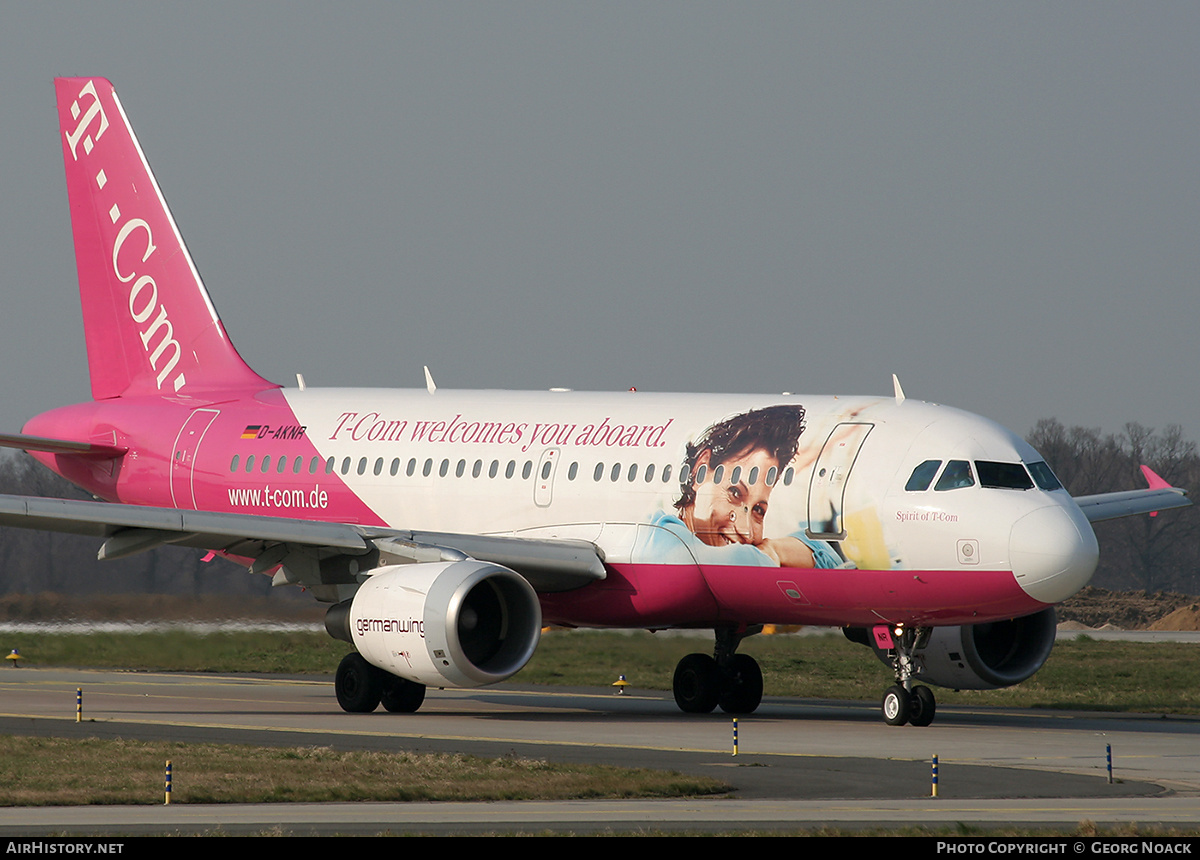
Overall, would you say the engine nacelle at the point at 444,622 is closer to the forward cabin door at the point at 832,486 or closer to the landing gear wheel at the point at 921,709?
the forward cabin door at the point at 832,486

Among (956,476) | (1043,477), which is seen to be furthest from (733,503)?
(1043,477)

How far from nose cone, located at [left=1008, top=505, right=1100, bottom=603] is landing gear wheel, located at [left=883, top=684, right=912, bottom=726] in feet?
8.57

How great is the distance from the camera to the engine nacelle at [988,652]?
27531 mm

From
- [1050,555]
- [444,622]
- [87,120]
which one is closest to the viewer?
[1050,555]

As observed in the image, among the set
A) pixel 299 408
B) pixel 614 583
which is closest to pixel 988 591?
pixel 614 583

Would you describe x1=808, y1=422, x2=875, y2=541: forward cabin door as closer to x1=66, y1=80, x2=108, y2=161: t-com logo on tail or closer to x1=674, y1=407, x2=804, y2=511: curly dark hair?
x1=674, y1=407, x2=804, y2=511: curly dark hair

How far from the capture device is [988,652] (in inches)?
1110

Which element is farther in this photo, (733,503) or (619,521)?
(619,521)

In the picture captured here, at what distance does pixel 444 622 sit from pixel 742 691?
6433 millimetres

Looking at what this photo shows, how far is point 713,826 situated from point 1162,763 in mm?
8383

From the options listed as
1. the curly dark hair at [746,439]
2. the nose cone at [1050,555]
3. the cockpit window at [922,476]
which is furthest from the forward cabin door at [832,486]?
the nose cone at [1050,555]

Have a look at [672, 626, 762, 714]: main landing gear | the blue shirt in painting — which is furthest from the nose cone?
[672, 626, 762, 714]: main landing gear

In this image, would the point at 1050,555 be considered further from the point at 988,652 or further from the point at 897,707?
the point at 988,652

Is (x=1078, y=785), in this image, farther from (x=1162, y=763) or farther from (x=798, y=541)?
(x=798, y=541)
